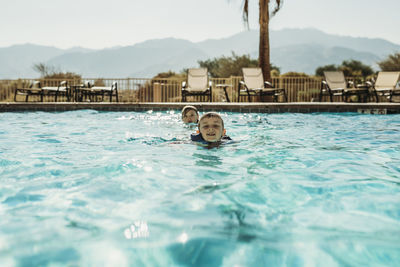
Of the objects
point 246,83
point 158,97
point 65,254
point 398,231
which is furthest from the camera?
point 158,97

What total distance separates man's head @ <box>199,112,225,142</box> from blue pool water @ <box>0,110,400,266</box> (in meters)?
0.21

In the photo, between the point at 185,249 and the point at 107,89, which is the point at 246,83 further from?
the point at 185,249

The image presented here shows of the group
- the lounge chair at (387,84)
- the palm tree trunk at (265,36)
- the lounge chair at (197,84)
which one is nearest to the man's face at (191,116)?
the lounge chair at (197,84)

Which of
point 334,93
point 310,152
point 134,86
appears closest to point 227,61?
point 134,86

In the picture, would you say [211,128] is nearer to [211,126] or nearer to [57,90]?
[211,126]

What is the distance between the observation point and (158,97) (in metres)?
14.0

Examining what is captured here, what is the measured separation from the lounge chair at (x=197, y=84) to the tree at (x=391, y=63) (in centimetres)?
1589

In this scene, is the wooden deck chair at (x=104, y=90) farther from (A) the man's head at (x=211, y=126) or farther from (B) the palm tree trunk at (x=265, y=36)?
(A) the man's head at (x=211, y=126)

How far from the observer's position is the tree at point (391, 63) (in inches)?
855

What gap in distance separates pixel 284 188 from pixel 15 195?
2.06m

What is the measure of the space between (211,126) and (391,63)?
75.0ft

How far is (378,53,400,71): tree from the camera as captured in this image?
21705 mm

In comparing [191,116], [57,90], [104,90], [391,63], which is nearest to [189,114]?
[191,116]

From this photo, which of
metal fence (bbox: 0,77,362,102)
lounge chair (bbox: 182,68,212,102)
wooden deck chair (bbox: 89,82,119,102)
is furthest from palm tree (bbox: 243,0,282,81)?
wooden deck chair (bbox: 89,82,119,102)
